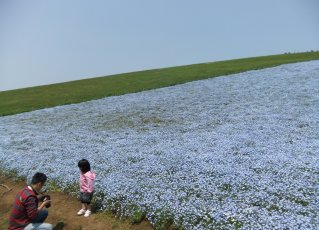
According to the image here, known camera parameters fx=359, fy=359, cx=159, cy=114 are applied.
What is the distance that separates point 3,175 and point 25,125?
398 inches

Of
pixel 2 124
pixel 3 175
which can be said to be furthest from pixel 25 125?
pixel 3 175

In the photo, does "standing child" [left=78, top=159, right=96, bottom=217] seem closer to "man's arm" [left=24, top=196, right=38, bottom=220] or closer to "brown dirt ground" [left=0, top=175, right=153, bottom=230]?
"brown dirt ground" [left=0, top=175, right=153, bottom=230]

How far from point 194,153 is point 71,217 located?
536cm

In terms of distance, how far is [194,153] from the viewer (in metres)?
14.3

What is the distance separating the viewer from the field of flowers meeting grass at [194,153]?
9969 millimetres

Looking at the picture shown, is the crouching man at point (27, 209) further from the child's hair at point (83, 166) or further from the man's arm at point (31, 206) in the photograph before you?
the child's hair at point (83, 166)

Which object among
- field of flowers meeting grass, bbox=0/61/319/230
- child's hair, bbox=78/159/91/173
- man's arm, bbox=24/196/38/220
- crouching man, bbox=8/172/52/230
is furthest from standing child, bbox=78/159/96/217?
man's arm, bbox=24/196/38/220

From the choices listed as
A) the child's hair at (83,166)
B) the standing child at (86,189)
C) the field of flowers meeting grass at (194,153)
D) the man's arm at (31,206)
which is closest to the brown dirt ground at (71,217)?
the standing child at (86,189)

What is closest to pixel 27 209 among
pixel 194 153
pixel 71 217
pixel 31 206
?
pixel 31 206

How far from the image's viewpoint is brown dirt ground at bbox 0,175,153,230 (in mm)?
10641

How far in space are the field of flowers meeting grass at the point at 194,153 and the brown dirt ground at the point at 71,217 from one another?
335mm

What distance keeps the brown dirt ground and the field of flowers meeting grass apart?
0.33 metres

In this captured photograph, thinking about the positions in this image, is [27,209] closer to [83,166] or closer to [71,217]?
[71,217]

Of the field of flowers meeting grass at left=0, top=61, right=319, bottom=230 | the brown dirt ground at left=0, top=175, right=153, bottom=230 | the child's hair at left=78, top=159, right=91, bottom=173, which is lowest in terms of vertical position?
the brown dirt ground at left=0, top=175, right=153, bottom=230
